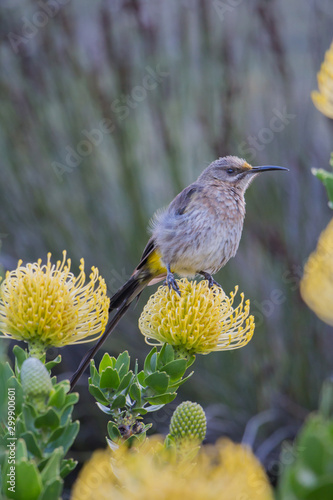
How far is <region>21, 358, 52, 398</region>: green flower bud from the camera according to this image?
1.21m

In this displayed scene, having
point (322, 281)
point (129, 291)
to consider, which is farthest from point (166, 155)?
point (322, 281)

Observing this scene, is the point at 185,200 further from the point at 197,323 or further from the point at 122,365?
the point at 122,365

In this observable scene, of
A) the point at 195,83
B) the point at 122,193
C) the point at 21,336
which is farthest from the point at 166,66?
the point at 21,336

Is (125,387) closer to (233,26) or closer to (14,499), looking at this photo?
(14,499)

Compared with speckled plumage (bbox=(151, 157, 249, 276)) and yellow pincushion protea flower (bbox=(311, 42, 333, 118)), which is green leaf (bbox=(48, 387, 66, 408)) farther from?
speckled plumage (bbox=(151, 157, 249, 276))

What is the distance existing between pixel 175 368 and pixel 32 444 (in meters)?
0.55

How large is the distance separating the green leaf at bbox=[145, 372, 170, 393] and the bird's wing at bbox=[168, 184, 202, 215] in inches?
74.0

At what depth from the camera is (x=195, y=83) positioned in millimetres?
4957

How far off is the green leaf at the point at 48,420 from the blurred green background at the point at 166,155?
3.49 metres

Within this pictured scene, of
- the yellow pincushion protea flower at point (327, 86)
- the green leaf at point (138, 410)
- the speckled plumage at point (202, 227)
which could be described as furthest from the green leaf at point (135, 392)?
the speckled plumage at point (202, 227)

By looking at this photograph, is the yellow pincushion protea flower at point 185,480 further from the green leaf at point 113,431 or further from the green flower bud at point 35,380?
the green leaf at point 113,431

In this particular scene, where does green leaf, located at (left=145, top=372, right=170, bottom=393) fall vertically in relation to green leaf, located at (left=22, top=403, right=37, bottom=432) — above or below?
below

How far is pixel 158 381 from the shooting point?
1600 mm

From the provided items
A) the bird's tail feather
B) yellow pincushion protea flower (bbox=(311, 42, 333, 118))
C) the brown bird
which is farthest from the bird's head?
yellow pincushion protea flower (bbox=(311, 42, 333, 118))
